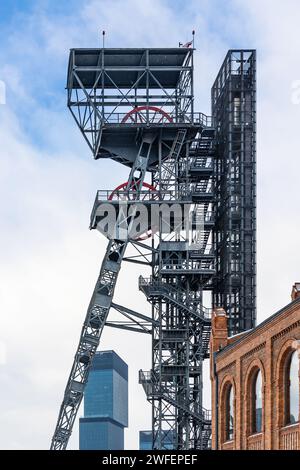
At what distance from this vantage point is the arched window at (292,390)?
1550 inches

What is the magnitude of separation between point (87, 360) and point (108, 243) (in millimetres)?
9374

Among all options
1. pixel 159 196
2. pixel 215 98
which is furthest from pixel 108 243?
pixel 215 98

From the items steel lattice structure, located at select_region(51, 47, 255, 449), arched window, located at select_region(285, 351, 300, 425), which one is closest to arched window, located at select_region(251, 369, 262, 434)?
arched window, located at select_region(285, 351, 300, 425)

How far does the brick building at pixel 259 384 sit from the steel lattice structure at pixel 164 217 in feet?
63.4

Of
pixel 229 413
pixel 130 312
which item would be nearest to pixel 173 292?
pixel 130 312

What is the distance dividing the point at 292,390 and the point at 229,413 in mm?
11225

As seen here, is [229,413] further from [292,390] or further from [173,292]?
[173,292]

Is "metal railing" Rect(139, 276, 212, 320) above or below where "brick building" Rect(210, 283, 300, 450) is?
above

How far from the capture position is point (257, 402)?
45062 mm

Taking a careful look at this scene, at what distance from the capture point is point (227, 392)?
5072cm

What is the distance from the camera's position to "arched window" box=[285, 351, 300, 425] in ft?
129

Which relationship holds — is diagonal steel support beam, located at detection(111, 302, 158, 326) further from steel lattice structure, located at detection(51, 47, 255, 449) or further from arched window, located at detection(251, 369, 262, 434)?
arched window, located at detection(251, 369, 262, 434)

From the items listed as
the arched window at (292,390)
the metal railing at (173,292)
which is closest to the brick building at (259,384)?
the arched window at (292,390)
